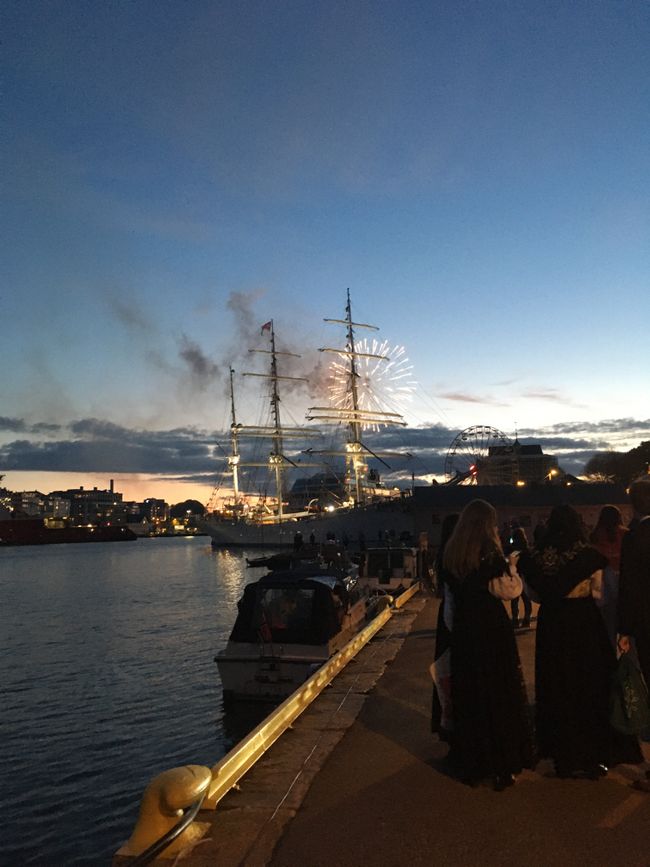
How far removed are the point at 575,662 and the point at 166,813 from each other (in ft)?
10.0

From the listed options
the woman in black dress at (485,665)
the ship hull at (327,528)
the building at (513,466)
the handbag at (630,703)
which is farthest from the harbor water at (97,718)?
the building at (513,466)

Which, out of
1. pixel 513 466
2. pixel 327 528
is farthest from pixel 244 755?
pixel 513 466

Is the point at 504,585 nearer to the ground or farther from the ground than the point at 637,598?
farther from the ground

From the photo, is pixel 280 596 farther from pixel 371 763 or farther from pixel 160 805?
pixel 160 805

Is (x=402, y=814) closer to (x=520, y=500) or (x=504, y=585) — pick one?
(x=504, y=585)

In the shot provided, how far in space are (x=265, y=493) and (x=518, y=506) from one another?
209 feet

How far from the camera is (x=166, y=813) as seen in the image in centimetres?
446

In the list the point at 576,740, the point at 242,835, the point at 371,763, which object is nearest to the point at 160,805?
the point at 242,835

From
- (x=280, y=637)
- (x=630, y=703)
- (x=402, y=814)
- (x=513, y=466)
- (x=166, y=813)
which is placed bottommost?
(x=280, y=637)

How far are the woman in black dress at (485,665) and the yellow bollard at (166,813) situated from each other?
201 centimetres

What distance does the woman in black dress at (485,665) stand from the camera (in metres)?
5.10

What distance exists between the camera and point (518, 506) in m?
76.4

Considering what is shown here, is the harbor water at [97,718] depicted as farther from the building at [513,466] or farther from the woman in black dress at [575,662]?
the building at [513,466]

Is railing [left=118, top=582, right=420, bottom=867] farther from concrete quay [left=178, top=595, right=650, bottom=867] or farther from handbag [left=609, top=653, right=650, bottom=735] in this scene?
handbag [left=609, top=653, right=650, bottom=735]
